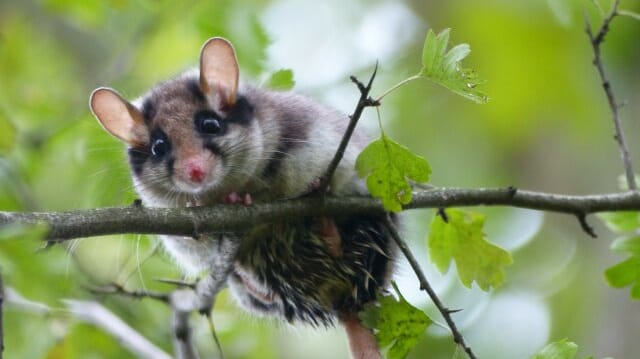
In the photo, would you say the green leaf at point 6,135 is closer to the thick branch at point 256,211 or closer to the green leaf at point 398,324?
the thick branch at point 256,211

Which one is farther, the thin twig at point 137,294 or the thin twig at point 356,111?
the thin twig at point 137,294

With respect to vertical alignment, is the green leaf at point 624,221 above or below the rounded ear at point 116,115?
above

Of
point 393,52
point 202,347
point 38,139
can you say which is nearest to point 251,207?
point 38,139

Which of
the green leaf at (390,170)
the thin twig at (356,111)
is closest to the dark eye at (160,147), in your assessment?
the thin twig at (356,111)

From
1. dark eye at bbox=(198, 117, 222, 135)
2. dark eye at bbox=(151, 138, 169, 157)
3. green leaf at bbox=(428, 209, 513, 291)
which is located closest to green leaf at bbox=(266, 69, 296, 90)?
dark eye at bbox=(198, 117, 222, 135)

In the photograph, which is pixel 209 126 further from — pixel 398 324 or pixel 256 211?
pixel 398 324

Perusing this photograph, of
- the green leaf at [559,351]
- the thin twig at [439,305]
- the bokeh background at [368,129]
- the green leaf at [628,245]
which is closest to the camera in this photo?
the green leaf at [559,351]
